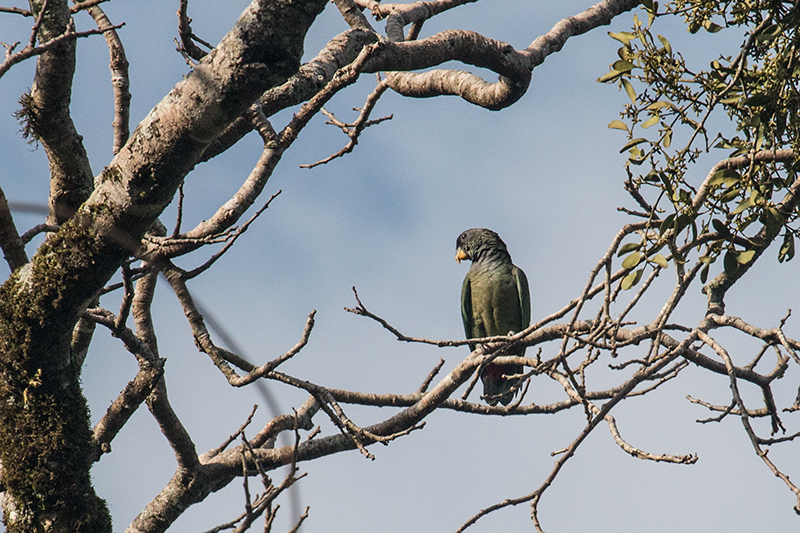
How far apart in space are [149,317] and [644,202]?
108 inches

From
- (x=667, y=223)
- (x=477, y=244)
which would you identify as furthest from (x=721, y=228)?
(x=477, y=244)

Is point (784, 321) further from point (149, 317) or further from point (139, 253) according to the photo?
point (149, 317)

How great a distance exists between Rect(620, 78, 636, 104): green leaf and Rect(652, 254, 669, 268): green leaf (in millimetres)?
683

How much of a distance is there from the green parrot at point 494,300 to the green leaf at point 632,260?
4.22 m

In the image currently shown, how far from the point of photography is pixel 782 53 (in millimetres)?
2729

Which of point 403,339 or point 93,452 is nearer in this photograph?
point 403,339

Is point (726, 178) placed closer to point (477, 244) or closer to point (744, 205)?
point (744, 205)

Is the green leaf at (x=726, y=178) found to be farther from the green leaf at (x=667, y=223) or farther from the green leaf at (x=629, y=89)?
the green leaf at (x=629, y=89)

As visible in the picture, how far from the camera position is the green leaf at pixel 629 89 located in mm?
2936

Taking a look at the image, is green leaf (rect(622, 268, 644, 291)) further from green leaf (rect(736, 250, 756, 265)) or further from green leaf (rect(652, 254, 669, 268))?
green leaf (rect(736, 250, 756, 265))

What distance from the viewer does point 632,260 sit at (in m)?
2.71

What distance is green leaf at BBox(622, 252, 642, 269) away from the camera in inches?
107

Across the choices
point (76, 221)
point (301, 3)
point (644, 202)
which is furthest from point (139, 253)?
point (644, 202)

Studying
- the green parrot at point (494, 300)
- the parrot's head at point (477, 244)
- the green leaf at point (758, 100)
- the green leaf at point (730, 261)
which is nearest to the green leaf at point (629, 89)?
the green leaf at point (758, 100)
